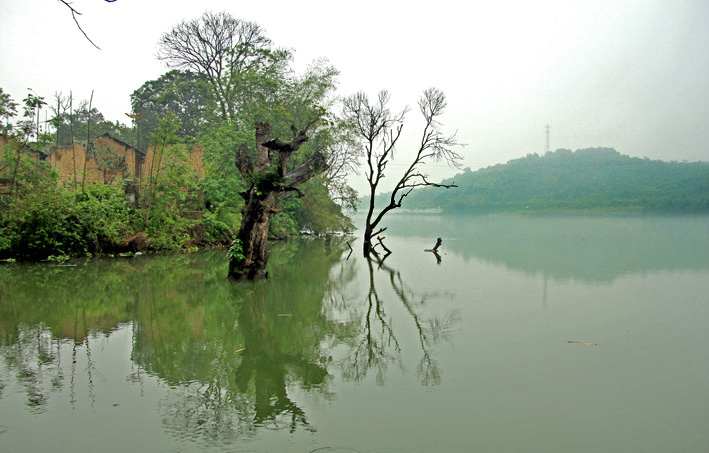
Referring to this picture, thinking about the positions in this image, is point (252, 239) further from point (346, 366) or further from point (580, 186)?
point (580, 186)

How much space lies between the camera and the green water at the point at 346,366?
141 inches

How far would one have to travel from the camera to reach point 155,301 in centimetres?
850

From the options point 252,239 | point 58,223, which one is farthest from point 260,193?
point 58,223

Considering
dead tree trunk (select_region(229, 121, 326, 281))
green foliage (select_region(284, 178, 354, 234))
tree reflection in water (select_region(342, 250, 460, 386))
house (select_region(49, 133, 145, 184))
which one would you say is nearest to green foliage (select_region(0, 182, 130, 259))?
house (select_region(49, 133, 145, 184))

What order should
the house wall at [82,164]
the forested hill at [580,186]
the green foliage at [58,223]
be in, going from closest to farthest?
the green foliage at [58,223], the house wall at [82,164], the forested hill at [580,186]

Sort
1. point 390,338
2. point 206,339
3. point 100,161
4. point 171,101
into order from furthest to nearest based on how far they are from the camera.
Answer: point 171,101 < point 100,161 < point 390,338 < point 206,339

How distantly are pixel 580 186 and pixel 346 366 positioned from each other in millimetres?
78338

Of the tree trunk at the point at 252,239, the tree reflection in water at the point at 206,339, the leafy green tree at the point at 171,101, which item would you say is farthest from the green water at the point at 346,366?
the leafy green tree at the point at 171,101

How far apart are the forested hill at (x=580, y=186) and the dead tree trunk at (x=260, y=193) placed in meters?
64.3

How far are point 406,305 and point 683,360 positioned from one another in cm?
428

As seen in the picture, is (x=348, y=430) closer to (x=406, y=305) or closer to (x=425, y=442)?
(x=425, y=442)

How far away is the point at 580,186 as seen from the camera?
75000 millimetres

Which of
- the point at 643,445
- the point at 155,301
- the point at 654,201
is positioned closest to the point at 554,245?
the point at 155,301

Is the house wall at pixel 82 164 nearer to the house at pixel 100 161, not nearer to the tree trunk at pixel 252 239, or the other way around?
the house at pixel 100 161
